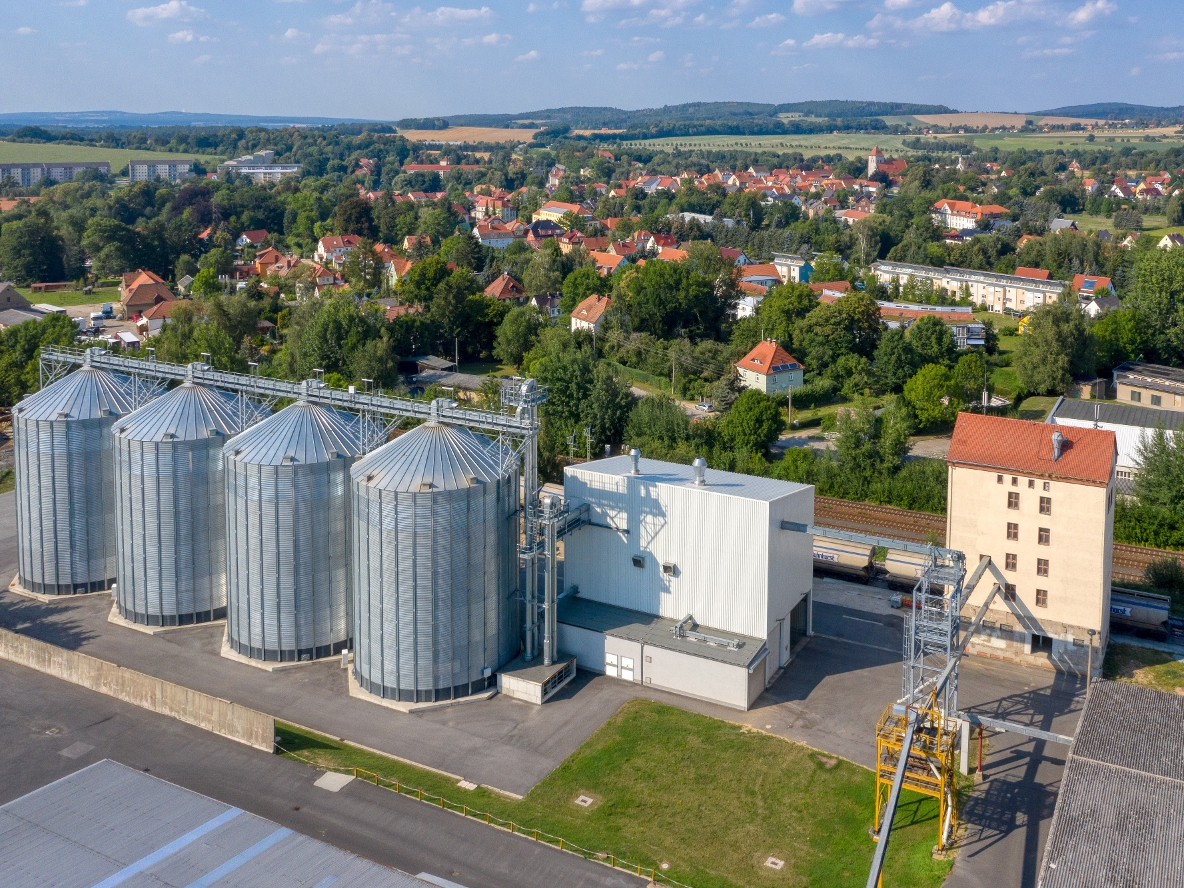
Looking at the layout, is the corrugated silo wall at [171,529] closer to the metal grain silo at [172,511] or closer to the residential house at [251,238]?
the metal grain silo at [172,511]

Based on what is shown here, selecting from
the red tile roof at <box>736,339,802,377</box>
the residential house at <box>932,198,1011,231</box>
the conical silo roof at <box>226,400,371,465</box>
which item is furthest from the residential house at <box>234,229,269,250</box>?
the conical silo roof at <box>226,400,371,465</box>

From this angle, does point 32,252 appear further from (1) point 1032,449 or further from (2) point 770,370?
(1) point 1032,449

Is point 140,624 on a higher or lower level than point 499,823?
higher

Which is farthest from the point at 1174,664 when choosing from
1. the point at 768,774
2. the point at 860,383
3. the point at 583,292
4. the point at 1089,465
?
the point at 583,292

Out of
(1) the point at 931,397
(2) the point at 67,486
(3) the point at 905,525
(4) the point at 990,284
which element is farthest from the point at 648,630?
(4) the point at 990,284

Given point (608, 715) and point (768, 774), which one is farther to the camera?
point (608, 715)

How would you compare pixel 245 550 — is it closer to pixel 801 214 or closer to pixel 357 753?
pixel 357 753

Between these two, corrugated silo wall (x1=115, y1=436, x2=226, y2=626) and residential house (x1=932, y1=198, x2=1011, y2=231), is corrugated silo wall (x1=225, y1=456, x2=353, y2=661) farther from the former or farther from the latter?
residential house (x1=932, y1=198, x2=1011, y2=231)

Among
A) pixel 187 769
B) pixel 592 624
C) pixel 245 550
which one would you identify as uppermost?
pixel 245 550

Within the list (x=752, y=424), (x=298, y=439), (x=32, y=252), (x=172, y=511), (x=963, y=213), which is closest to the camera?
(x=298, y=439)
